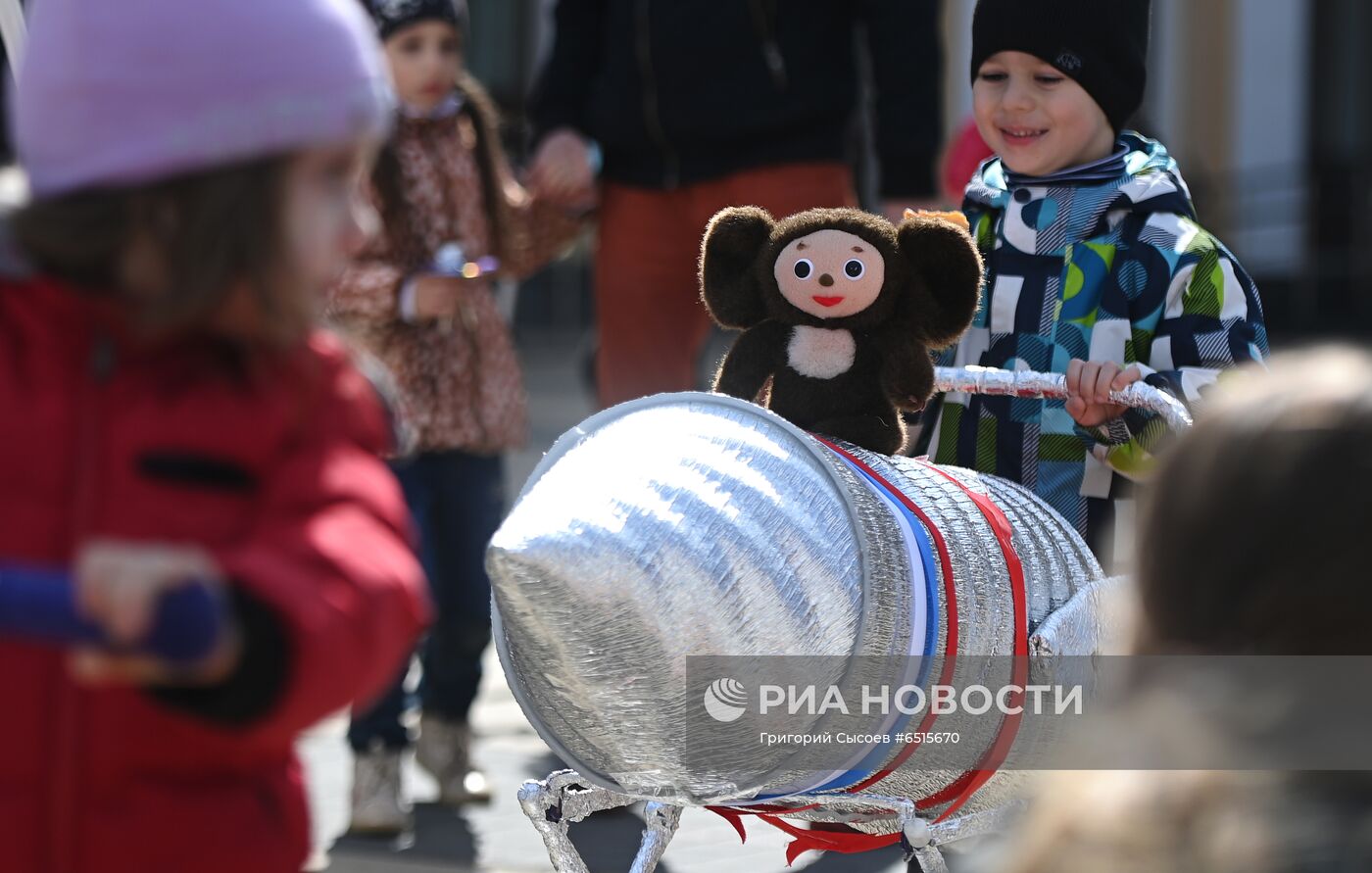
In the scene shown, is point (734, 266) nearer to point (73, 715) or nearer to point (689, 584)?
point (689, 584)

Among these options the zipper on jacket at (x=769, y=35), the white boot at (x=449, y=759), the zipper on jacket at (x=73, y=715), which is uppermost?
the zipper on jacket at (x=769, y=35)

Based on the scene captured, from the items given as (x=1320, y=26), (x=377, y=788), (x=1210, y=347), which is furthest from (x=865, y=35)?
(x=1320, y=26)

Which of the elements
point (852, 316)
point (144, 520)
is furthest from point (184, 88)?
point (852, 316)

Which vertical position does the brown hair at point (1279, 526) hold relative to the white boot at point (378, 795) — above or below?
above

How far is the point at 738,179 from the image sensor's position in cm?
421

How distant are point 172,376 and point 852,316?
1.29 m

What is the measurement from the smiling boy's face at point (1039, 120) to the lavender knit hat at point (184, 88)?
187 centimetres

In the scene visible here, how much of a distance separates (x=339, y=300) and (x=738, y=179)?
2.93ft

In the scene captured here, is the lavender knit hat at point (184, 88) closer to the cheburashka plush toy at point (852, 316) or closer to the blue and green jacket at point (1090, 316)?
the cheburashka plush toy at point (852, 316)

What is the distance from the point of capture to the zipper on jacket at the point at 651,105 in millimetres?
4301

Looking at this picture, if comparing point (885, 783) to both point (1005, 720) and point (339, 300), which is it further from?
point (339, 300)

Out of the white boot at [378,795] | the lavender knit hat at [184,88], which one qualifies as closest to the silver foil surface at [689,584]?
the lavender knit hat at [184,88]

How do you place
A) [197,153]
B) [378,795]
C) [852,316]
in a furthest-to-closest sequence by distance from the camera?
[378,795] < [852,316] < [197,153]

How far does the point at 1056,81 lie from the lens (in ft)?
10.6
